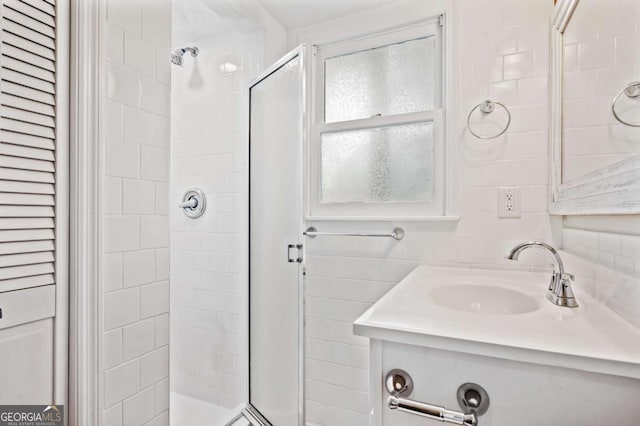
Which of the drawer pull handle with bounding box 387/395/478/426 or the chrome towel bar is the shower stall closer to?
the chrome towel bar

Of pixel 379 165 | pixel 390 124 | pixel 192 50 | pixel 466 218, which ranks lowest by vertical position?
pixel 466 218

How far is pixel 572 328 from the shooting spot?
724 mm

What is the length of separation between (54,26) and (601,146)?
1479 millimetres

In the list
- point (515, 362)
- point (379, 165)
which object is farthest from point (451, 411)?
point (379, 165)

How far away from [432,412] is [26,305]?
98 centimetres

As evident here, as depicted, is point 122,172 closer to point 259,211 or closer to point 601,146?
point 259,211

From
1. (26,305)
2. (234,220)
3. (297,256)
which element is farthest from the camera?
(234,220)

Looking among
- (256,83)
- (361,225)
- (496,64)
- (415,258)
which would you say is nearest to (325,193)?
(361,225)

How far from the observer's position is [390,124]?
173cm

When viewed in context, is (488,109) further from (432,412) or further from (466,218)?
(432,412)

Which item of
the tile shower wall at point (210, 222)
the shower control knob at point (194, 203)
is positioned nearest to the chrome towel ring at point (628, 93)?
the tile shower wall at point (210, 222)

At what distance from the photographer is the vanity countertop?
1.97 feet

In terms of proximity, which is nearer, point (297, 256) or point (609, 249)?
point (609, 249)

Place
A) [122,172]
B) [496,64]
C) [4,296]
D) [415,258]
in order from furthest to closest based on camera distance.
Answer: [415,258] → [496,64] → [122,172] → [4,296]
